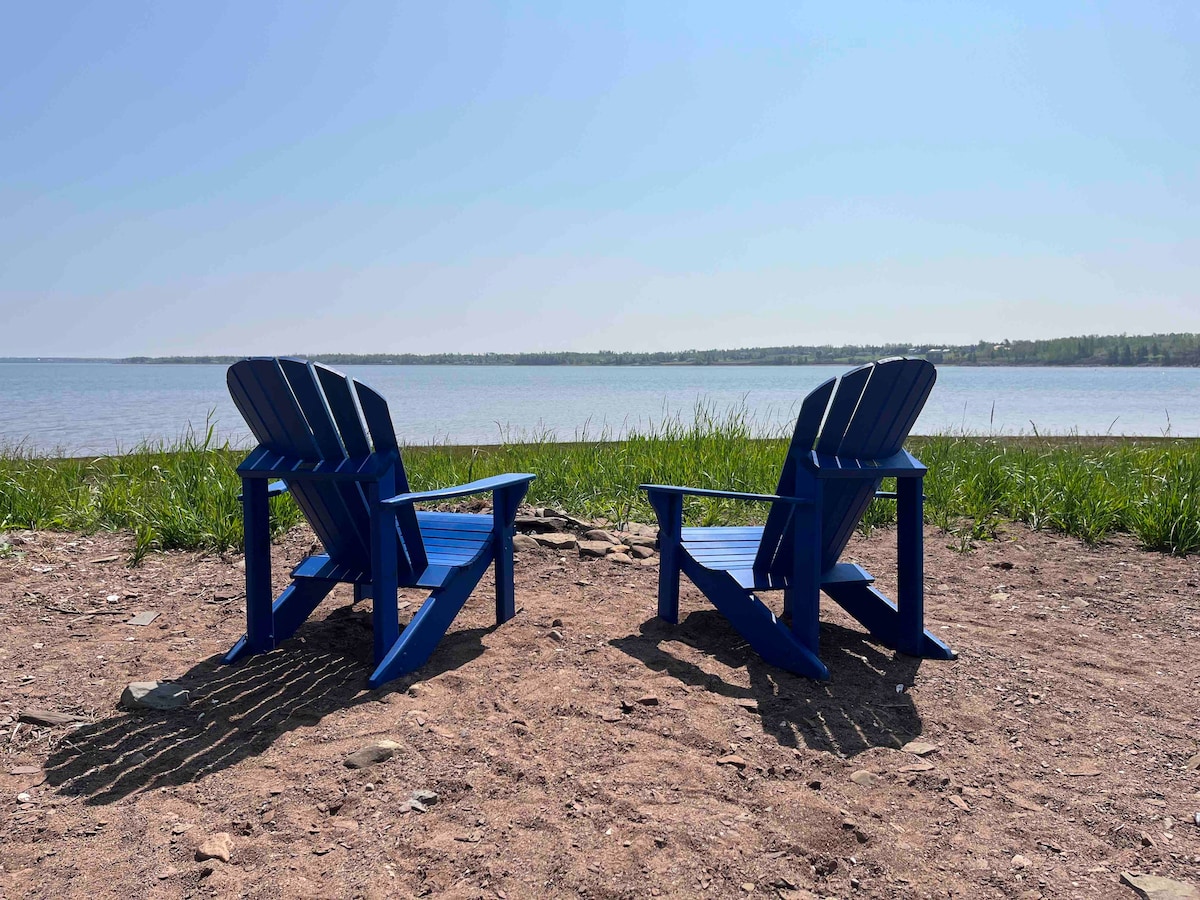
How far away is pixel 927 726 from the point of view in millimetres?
2812

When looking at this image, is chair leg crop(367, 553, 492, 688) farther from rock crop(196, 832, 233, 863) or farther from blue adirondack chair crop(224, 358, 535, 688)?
rock crop(196, 832, 233, 863)

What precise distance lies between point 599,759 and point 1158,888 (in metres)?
1.42

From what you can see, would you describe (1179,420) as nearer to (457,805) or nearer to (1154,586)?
(1154,586)

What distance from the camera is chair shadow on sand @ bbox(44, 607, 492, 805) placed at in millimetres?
2467

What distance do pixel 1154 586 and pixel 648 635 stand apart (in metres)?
2.89

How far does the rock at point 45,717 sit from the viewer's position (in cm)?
279

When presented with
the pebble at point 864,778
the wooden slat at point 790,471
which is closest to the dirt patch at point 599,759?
the pebble at point 864,778

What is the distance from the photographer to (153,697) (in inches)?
115

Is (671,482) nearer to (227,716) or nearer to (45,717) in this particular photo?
(227,716)

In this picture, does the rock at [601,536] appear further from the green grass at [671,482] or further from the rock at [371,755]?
the rock at [371,755]

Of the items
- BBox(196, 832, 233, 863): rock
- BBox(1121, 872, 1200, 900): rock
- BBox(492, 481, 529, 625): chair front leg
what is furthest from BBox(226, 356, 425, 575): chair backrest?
BBox(1121, 872, 1200, 900): rock

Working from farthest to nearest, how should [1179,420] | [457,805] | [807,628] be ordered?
[1179,420]
[807,628]
[457,805]

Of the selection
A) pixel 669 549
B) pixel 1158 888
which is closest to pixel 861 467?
pixel 669 549

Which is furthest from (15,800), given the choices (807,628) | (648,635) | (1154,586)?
(1154,586)
